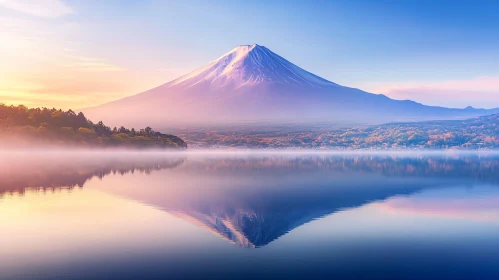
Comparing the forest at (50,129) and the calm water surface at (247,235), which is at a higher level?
the forest at (50,129)

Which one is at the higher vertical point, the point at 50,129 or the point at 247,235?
the point at 50,129

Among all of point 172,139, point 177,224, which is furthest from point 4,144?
point 177,224

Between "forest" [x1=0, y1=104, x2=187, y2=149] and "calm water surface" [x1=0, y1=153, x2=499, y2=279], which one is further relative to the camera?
"forest" [x1=0, y1=104, x2=187, y2=149]

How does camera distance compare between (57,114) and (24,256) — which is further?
(57,114)

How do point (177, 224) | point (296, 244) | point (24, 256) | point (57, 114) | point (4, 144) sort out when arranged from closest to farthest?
point (24, 256), point (296, 244), point (177, 224), point (4, 144), point (57, 114)

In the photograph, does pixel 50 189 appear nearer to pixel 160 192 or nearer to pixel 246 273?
pixel 160 192

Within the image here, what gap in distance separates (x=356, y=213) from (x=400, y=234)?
4840mm

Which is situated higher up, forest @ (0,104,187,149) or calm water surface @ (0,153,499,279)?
forest @ (0,104,187,149)

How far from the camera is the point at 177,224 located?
62.6ft

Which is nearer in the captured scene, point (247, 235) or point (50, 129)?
point (247, 235)

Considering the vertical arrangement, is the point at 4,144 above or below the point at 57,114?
below

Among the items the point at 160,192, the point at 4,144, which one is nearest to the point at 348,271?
the point at 160,192

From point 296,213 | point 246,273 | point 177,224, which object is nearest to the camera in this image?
point 246,273

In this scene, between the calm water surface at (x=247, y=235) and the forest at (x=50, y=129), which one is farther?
the forest at (x=50, y=129)
